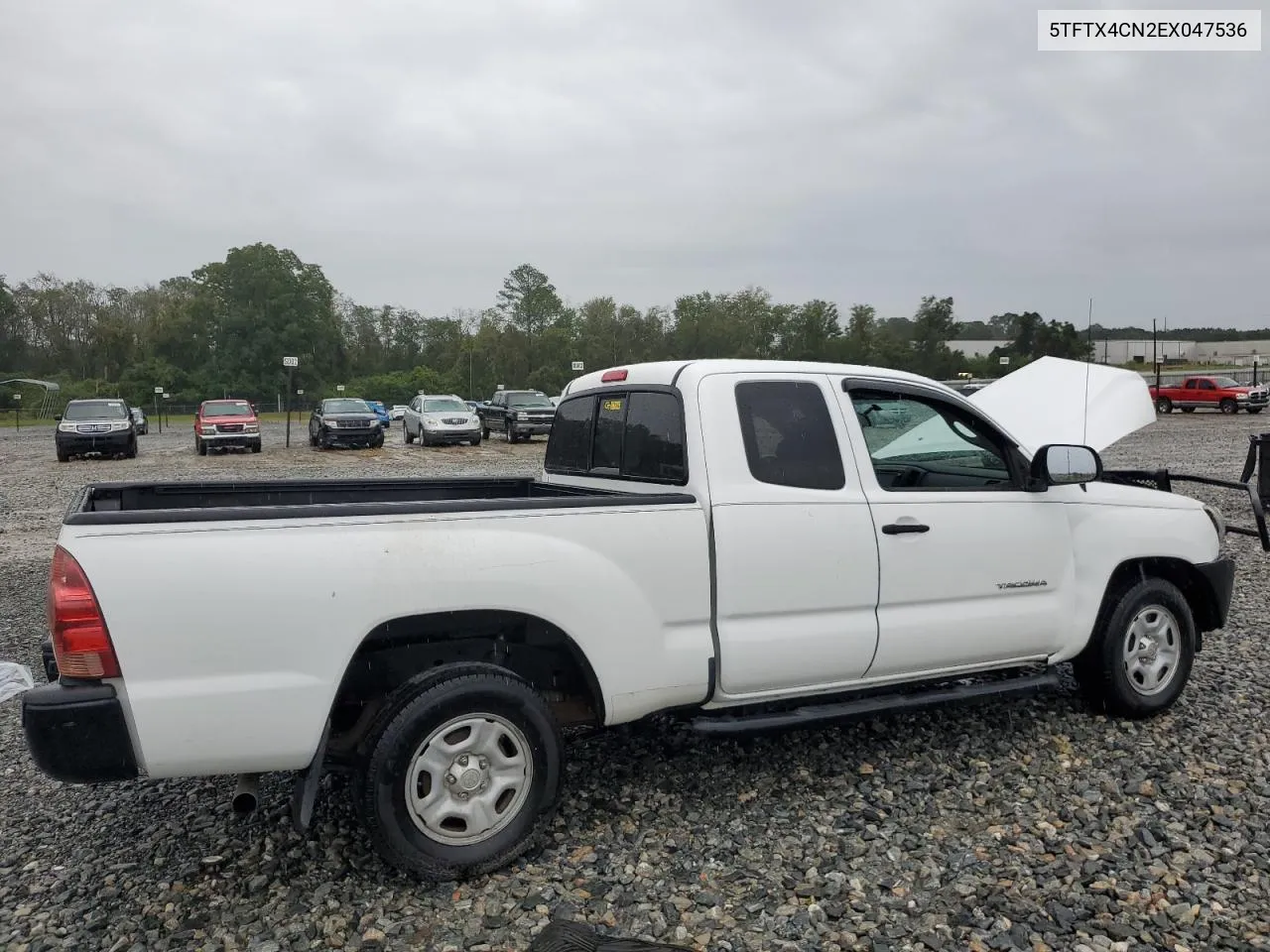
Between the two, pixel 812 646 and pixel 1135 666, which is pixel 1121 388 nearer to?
pixel 1135 666

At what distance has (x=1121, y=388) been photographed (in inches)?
360

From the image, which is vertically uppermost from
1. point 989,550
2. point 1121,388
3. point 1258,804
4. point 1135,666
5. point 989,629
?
point 1121,388

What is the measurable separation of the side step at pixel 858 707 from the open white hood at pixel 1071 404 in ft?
15.5

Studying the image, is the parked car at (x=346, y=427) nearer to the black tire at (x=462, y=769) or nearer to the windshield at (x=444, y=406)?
the windshield at (x=444, y=406)

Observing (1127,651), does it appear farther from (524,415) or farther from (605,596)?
(524,415)

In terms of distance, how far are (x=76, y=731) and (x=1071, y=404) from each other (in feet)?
28.7

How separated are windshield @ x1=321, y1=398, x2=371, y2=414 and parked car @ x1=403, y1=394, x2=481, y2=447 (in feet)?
5.87

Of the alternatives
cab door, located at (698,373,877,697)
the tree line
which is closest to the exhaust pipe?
cab door, located at (698,373,877,697)

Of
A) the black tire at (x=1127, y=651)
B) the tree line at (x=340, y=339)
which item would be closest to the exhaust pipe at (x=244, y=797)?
the black tire at (x=1127, y=651)

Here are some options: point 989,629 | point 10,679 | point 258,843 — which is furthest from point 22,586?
point 989,629

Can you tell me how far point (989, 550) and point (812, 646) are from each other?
3.39 ft

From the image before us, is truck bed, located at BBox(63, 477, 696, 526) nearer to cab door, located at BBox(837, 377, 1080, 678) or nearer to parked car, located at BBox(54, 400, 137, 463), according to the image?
cab door, located at BBox(837, 377, 1080, 678)

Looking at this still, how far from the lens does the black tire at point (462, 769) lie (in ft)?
9.90

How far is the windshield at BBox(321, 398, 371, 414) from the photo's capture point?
29.2m
